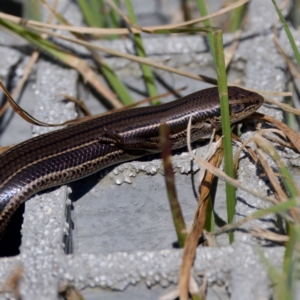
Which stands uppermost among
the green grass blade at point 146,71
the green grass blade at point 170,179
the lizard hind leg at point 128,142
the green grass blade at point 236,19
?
the green grass blade at point 236,19

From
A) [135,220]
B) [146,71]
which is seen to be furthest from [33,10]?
[135,220]

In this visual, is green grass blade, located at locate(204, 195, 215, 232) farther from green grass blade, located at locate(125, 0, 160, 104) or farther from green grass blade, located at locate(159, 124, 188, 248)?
green grass blade, located at locate(125, 0, 160, 104)

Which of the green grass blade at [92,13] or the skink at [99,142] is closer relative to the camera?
the skink at [99,142]

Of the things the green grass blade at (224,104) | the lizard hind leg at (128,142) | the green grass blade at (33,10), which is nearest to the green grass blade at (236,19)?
the lizard hind leg at (128,142)

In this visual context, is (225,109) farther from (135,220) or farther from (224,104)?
(135,220)

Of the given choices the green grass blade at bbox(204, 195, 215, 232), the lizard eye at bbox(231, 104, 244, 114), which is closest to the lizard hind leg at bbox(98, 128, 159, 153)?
the lizard eye at bbox(231, 104, 244, 114)

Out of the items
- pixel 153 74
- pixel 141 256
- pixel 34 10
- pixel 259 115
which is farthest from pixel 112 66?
pixel 141 256

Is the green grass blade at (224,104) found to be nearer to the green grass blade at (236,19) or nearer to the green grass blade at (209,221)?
the green grass blade at (209,221)
